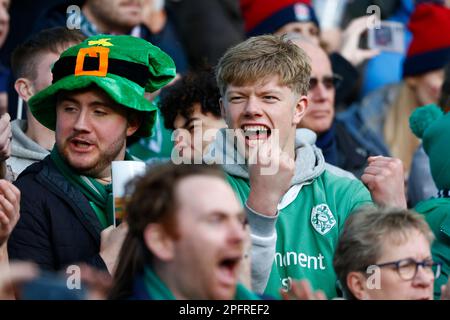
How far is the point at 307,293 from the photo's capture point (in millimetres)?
4230

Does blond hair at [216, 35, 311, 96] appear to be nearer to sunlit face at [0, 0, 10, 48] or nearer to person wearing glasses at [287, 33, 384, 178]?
person wearing glasses at [287, 33, 384, 178]

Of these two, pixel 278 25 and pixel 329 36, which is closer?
pixel 278 25

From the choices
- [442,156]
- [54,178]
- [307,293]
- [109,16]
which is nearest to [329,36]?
[109,16]

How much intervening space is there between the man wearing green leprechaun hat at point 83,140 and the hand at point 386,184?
1074mm

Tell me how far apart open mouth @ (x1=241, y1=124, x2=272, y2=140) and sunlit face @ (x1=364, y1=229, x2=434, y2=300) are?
94cm

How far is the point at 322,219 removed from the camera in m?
5.14

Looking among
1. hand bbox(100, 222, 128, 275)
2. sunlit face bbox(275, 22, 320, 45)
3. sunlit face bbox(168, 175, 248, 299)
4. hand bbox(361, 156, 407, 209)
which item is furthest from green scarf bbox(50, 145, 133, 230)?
sunlit face bbox(275, 22, 320, 45)

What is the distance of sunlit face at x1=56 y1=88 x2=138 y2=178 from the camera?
516cm

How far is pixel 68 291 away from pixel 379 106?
197 inches

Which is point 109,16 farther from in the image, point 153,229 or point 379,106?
point 153,229

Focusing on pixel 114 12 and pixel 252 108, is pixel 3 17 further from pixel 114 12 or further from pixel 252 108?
pixel 252 108

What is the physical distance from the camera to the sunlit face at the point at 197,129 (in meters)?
6.21

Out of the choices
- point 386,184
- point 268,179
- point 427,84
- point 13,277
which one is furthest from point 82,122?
point 427,84

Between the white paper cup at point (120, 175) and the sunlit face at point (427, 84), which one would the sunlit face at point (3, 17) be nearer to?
the white paper cup at point (120, 175)
